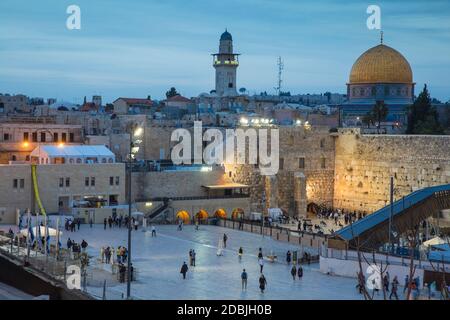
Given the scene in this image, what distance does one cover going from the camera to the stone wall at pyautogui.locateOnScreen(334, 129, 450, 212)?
3909cm

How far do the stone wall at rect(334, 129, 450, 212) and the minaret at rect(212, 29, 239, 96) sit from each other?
1060 inches

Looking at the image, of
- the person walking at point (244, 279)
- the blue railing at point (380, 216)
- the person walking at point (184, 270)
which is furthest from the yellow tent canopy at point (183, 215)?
the person walking at point (244, 279)

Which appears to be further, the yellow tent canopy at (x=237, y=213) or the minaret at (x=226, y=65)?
the minaret at (x=226, y=65)

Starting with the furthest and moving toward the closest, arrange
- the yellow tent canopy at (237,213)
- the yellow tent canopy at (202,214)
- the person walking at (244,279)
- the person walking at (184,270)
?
the yellow tent canopy at (237,213), the yellow tent canopy at (202,214), the person walking at (184,270), the person walking at (244,279)

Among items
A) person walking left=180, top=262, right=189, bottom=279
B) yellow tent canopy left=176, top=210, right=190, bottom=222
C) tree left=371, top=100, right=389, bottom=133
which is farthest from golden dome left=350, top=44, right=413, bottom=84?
person walking left=180, top=262, right=189, bottom=279

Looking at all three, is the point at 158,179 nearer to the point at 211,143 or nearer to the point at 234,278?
the point at 211,143

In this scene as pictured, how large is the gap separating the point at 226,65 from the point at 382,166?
30891 mm

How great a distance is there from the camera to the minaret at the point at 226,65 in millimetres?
70000

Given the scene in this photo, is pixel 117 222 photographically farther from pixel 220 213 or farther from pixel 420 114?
pixel 420 114

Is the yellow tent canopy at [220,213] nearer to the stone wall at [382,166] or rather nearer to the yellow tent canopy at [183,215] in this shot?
the yellow tent canopy at [183,215]

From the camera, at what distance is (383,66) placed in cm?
5984

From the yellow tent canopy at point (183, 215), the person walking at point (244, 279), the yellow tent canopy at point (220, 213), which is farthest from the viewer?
the yellow tent canopy at point (220, 213)

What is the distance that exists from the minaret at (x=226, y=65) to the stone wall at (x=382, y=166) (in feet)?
88.3
